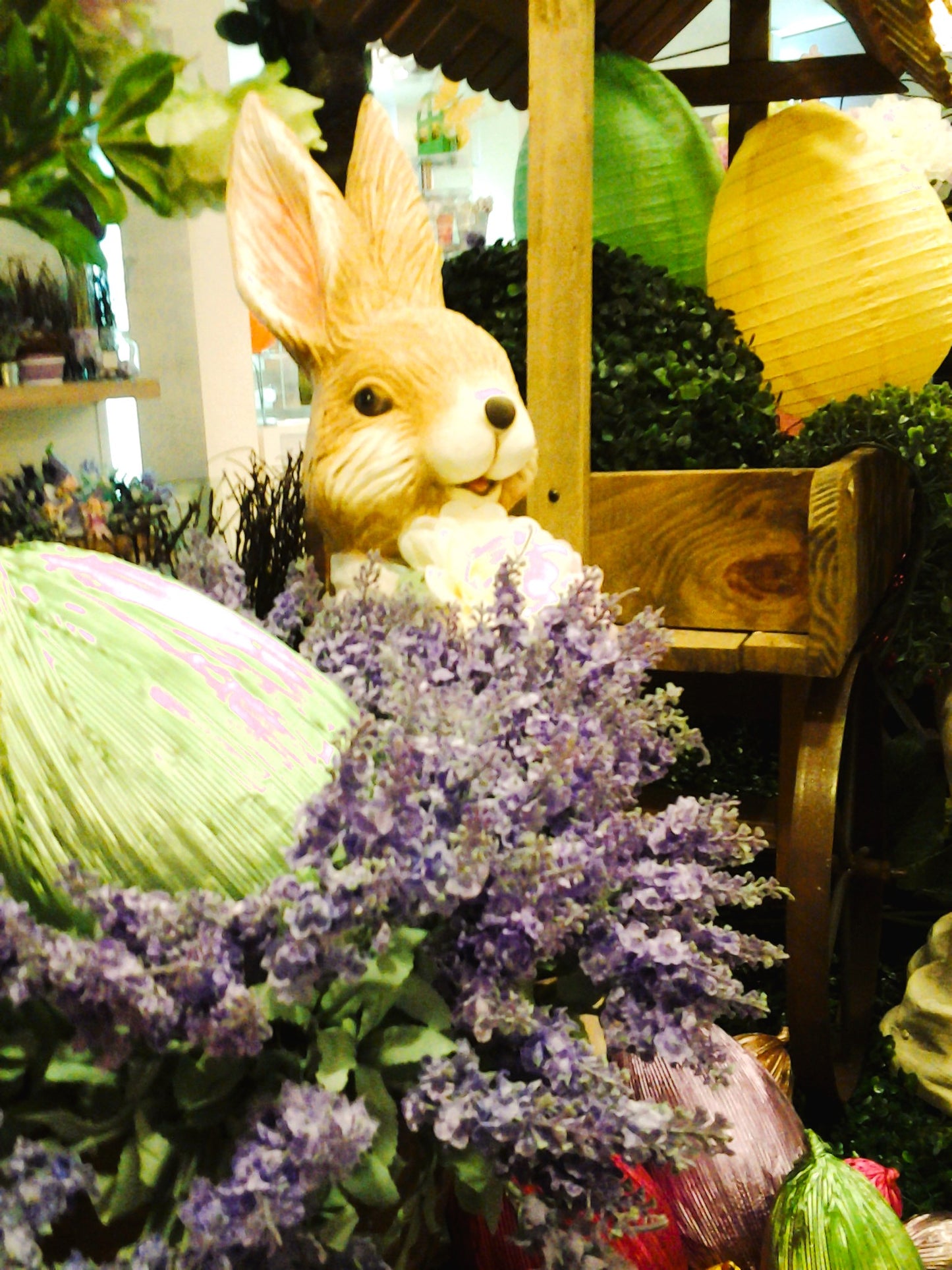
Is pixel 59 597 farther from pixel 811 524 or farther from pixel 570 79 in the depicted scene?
pixel 811 524

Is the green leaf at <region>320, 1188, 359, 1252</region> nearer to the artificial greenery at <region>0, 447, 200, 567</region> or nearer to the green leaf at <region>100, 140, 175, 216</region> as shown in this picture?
→ the artificial greenery at <region>0, 447, 200, 567</region>

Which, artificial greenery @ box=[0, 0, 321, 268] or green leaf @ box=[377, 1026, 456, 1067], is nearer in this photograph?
green leaf @ box=[377, 1026, 456, 1067]

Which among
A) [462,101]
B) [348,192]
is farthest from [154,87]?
[462,101]

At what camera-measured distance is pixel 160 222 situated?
79 centimetres

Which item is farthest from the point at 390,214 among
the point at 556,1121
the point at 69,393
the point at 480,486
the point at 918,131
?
the point at 918,131

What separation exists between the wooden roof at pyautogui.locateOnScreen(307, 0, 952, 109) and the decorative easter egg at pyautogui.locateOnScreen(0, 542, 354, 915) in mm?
575

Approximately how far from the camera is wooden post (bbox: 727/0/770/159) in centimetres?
117

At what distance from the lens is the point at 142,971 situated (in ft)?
0.98

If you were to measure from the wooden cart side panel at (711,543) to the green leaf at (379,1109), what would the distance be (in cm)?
56

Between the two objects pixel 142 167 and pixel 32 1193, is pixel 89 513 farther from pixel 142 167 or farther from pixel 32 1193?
pixel 32 1193

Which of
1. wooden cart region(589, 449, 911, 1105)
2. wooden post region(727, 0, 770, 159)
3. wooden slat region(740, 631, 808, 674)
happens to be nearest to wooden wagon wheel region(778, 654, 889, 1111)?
wooden cart region(589, 449, 911, 1105)

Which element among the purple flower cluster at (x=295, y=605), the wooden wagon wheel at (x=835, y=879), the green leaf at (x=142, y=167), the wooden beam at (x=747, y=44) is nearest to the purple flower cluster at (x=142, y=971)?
the purple flower cluster at (x=295, y=605)

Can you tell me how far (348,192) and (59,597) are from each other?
0.35 m

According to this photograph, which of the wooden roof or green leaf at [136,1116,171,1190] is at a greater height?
the wooden roof
